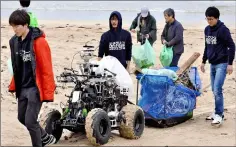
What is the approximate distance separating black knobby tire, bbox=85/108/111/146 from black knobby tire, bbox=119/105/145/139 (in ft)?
1.02

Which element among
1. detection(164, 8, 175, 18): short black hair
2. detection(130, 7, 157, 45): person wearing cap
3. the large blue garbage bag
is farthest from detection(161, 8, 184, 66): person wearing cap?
the large blue garbage bag

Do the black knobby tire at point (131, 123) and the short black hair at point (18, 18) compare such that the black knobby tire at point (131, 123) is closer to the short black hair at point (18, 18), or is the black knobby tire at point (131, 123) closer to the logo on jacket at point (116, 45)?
the logo on jacket at point (116, 45)

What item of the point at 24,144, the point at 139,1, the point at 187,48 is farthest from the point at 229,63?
the point at 139,1

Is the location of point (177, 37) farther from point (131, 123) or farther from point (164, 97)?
point (131, 123)

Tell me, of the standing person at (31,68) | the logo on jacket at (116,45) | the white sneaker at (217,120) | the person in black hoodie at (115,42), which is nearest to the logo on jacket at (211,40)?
the white sneaker at (217,120)

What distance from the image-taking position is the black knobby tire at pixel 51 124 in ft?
21.6

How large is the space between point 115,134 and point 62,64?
4917 mm

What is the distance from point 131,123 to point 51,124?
1015 mm

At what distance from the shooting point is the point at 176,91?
7695mm

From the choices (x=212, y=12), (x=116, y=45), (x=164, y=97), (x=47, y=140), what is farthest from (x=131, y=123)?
(x=212, y=12)

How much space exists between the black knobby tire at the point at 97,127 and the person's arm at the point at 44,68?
0.84 meters

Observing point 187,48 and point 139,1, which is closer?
point 187,48

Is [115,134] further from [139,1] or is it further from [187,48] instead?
[139,1]

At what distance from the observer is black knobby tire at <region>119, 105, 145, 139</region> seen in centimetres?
680
